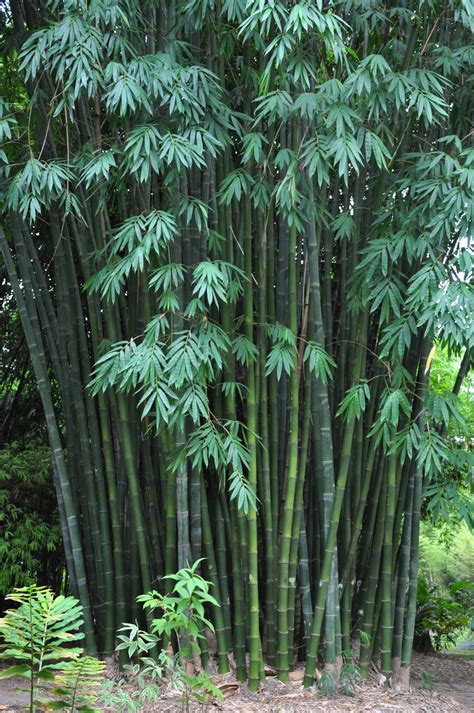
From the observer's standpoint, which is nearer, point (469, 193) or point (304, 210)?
point (469, 193)

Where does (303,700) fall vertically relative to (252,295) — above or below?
below

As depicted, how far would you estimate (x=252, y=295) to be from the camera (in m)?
3.38

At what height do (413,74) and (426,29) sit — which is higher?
(426,29)

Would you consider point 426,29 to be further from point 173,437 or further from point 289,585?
point 289,585

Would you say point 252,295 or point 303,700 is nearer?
point 303,700

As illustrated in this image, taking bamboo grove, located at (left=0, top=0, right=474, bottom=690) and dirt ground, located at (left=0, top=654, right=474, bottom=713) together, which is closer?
bamboo grove, located at (left=0, top=0, right=474, bottom=690)

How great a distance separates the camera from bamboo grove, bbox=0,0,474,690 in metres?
2.85

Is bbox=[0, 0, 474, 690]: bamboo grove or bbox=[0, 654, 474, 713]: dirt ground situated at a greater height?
bbox=[0, 0, 474, 690]: bamboo grove

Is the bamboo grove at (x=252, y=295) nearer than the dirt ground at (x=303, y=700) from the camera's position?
Yes

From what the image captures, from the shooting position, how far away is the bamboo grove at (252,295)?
2854 mm

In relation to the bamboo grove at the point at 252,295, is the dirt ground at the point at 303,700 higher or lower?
lower

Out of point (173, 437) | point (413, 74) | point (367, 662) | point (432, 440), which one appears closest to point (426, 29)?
point (413, 74)

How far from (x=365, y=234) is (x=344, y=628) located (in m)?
1.72

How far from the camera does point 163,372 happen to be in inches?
114
